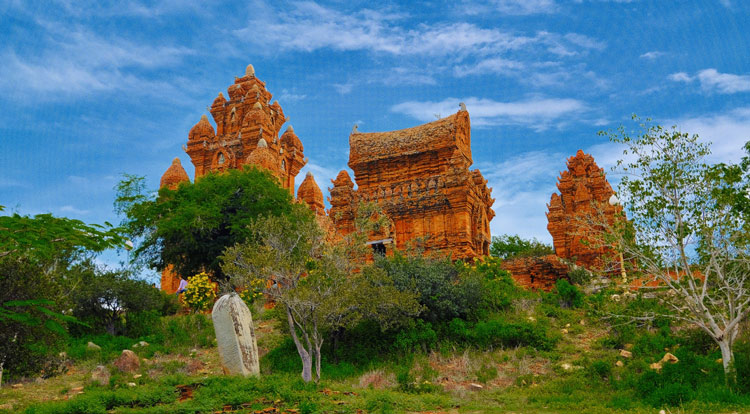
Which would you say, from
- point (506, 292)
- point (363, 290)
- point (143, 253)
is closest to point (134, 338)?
point (143, 253)

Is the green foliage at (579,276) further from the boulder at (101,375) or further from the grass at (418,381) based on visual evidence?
the boulder at (101,375)

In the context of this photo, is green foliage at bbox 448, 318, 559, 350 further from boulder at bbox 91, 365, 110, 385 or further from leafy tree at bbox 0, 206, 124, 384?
leafy tree at bbox 0, 206, 124, 384

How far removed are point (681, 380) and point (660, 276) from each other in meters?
1.85

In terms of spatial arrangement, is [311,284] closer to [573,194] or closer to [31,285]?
[31,285]

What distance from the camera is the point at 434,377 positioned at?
13.3 meters

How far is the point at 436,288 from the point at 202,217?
342 inches

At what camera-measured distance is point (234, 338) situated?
12602mm

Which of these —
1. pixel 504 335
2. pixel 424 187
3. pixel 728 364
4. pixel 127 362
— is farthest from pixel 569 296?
pixel 127 362

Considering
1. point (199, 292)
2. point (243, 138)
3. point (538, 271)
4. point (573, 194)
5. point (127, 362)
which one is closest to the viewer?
point (127, 362)

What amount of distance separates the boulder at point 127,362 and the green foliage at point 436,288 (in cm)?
651

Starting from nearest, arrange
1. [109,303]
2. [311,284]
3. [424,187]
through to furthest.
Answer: [311,284] < [109,303] < [424,187]

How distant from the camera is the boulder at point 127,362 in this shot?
14219mm

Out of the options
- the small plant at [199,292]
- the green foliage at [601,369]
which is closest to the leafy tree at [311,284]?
the green foliage at [601,369]

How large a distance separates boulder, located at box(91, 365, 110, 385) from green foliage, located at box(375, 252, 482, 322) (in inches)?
280
